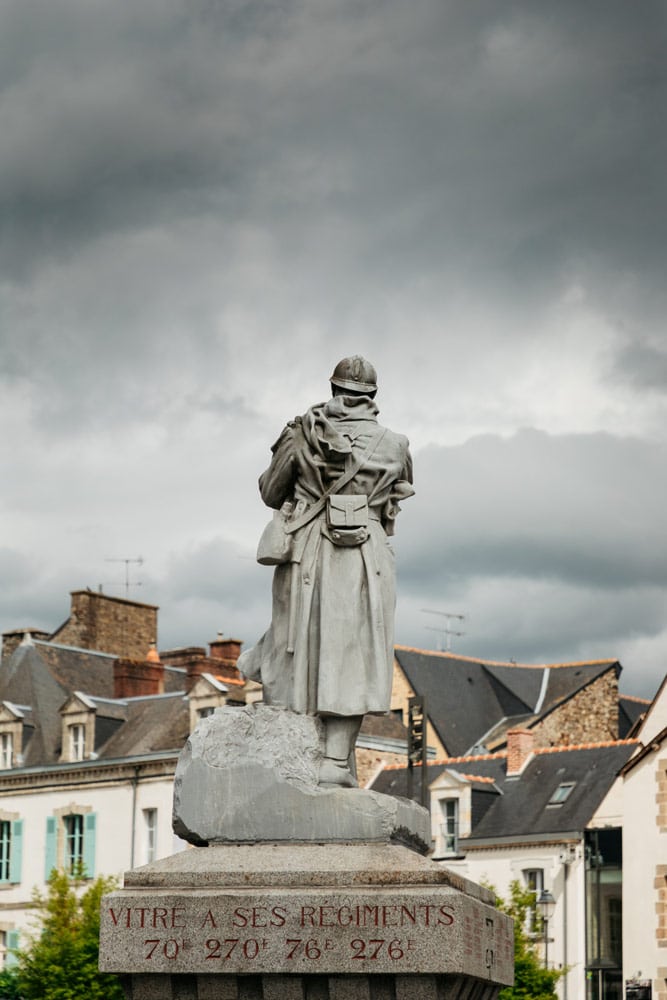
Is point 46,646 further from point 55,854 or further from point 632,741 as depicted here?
point 632,741

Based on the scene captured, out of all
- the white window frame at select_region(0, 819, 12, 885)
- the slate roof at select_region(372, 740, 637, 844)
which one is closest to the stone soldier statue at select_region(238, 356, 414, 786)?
the slate roof at select_region(372, 740, 637, 844)

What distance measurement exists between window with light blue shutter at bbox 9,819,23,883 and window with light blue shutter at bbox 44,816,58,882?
0.97 meters

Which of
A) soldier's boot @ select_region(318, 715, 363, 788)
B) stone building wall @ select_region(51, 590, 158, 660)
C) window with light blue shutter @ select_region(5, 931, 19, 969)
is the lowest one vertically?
window with light blue shutter @ select_region(5, 931, 19, 969)

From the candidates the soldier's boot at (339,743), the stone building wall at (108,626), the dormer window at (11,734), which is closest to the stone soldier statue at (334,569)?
the soldier's boot at (339,743)

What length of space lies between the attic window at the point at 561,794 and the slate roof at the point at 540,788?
9 centimetres

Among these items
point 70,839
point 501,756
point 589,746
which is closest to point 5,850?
point 70,839

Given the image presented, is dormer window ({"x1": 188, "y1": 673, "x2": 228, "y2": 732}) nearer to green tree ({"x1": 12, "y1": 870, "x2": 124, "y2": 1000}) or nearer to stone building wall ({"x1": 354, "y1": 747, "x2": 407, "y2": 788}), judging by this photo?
stone building wall ({"x1": 354, "y1": 747, "x2": 407, "y2": 788})

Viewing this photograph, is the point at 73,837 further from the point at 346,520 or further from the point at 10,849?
the point at 346,520

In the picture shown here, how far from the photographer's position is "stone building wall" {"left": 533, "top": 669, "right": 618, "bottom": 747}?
59594 mm

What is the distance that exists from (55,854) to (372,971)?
4720 cm

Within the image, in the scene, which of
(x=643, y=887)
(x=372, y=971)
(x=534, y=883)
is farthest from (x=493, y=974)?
(x=534, y=883)

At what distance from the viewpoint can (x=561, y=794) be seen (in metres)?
50.9

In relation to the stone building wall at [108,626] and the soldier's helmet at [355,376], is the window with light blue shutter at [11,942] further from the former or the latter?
the soldier's helmet at [355,376]

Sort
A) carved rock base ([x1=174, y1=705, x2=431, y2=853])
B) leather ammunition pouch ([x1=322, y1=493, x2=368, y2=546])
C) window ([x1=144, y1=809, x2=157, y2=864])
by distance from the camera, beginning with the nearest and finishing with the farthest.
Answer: carved rock base ([x1=174, y1=705, x2=431, y2=853]) < leather ammunition pouch ([x1=322, y1=493, x2=368, y2=546]) < window ([x1=144, y1=809, x2=157, y2=864])
